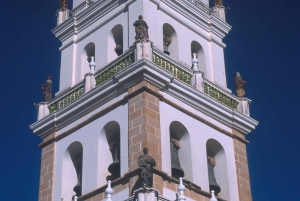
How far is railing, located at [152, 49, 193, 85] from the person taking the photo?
22703 millimetres

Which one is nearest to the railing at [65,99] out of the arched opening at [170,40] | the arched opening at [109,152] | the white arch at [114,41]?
the white arch at [114,41]

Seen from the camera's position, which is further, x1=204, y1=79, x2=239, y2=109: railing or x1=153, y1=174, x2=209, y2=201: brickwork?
x1=204, y1=79, x2=239, y2=109: railing

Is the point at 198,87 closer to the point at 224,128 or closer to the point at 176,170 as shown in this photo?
the point at 224,128

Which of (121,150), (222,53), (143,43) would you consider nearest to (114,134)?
(121,150)

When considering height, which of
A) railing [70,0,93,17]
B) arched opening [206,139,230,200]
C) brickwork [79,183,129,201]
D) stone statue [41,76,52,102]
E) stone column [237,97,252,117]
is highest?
railing [70,0,93,17]

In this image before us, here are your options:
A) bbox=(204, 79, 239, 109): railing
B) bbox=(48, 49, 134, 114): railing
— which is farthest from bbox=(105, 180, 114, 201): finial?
bbox=(204, 79, 239, 109): railing

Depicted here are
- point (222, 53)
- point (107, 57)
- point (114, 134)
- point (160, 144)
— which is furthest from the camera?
Result: point (222, 53)

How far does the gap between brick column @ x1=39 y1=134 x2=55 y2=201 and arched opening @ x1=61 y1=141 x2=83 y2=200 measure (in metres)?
0.41

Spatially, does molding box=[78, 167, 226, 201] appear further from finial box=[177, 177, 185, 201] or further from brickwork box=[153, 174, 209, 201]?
finial box=[177, 177, 185, 201]

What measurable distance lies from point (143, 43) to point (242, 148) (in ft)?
14.5

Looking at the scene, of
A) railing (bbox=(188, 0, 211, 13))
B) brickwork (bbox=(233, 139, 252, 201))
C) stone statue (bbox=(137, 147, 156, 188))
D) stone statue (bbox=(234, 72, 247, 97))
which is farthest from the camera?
railing (bbox=(188, 0, 211, 13))

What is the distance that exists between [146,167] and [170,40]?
19.7ft

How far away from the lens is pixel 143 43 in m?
22.4

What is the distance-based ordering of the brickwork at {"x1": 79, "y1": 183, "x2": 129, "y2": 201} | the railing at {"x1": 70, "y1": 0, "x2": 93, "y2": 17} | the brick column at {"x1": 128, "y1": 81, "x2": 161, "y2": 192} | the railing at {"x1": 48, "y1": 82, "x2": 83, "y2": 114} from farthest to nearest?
1. the railing at {"x1": 70, "y1": 0, "x2": 93, "y2": 17}
2. the railing at {"x1": 48, "y1": 82, "x2": 83, "y2": 114}
3. the brick column at {"x1": 128, "y1": 81, "x2": 161, "y2": 192}
4. the brickwork at {"x1": 79, "y1": 183, "x2": 129, "y2": 201}
